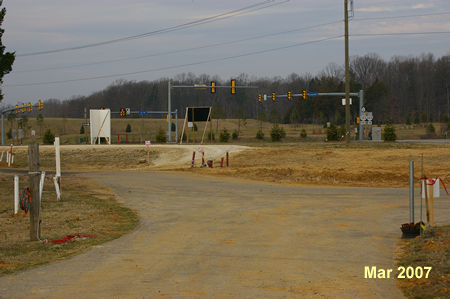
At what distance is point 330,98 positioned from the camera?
369ft

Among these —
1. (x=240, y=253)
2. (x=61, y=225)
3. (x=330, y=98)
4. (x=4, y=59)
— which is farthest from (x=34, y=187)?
(x=330, y=98)

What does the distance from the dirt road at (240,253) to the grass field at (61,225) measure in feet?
1.79

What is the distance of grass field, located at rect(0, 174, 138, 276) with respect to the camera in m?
10.6

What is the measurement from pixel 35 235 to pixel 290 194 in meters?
11.4

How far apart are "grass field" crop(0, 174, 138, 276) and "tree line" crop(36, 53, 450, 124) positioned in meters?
71.8

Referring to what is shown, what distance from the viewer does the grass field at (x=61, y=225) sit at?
10570 millimetres

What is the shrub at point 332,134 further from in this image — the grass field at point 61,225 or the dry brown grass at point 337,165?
the grass field at point 61,225

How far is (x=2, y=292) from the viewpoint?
7797mm

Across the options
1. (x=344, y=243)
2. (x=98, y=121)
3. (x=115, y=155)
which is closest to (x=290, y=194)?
(x=344, y=243)

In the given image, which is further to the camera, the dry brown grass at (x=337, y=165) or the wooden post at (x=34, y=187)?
the dry brown grass at (x=337, y=165)

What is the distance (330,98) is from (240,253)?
104979 mm

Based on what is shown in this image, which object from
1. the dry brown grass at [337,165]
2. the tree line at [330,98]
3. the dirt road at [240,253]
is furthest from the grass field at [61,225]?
the tree line at [330,98]

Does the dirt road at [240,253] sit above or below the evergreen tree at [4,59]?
below

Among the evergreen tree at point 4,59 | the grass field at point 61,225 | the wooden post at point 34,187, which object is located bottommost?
the grass field at point 61,225
